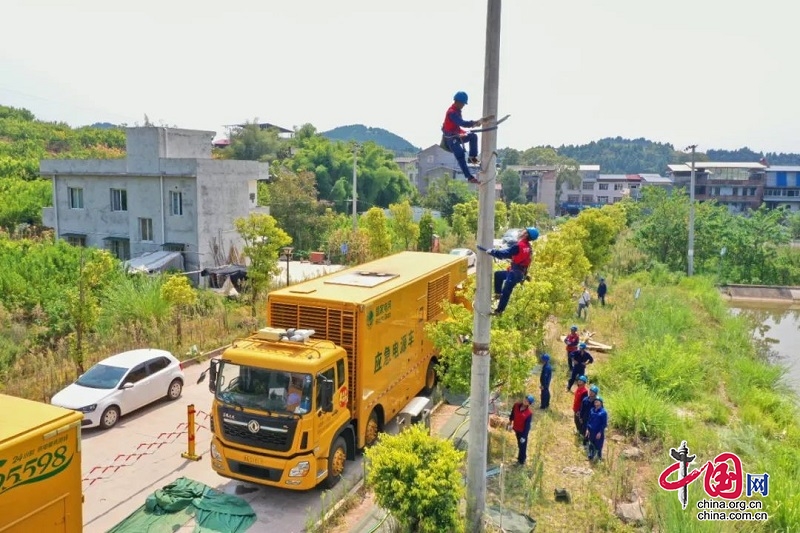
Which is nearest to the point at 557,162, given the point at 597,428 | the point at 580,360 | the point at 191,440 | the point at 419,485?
the point at 580,360

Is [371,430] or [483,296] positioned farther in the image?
[371,430]

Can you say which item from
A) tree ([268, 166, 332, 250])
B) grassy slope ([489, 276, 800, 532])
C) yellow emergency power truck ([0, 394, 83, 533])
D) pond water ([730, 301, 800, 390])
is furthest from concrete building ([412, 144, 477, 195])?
yellow emergency power truck ([0, 394, 83, 533])

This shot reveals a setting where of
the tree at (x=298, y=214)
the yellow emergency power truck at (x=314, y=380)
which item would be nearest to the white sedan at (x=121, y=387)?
the yellow emergency power truck at (x=314, y=380)

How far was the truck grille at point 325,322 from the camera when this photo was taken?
10.3 meters

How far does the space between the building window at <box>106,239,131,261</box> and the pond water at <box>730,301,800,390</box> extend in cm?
2760

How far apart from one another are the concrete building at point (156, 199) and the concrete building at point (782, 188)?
6631 centimetres

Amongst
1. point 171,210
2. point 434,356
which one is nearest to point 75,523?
point 434,356

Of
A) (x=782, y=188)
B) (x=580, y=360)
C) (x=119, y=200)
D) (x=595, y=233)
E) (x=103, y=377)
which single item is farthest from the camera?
(x=782, y=188)

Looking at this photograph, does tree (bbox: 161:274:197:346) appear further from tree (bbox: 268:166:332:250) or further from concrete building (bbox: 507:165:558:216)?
concrete building (bbox: 507:165:558:216)

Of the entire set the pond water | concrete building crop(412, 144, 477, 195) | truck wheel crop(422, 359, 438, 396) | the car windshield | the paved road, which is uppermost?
concrete building crop(412, 144, 477, 195)

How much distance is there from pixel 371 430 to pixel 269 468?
2543 mm

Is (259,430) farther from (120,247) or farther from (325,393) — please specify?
(120,247)

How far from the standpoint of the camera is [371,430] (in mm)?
11242

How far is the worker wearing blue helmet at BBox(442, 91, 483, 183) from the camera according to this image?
7.39 metres
